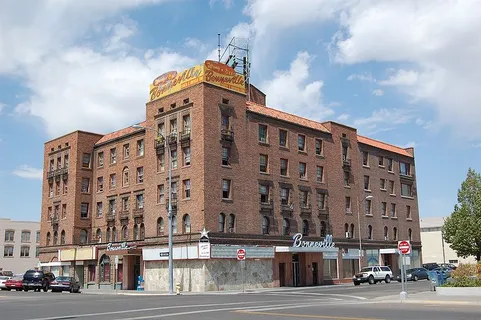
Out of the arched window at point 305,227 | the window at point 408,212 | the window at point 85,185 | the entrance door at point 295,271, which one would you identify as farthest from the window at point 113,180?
the window at point 408,212

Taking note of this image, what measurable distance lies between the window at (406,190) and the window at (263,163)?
27.0 metres

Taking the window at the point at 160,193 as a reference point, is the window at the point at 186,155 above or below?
above

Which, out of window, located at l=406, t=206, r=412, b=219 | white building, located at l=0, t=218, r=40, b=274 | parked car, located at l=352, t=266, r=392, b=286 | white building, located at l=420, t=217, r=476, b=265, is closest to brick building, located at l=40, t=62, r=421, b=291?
window, located at l=406, t=206, r=412, b=219

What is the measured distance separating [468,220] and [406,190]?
19.0 metres

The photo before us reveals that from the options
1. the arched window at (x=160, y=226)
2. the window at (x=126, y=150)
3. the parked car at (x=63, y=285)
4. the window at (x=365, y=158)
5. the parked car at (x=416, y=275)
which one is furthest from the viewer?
the window at (x=365, y=158)

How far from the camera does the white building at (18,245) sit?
106875 mm

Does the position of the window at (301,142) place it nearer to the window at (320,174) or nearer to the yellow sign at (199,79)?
the window at (320,174)

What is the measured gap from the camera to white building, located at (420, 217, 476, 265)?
347 feet

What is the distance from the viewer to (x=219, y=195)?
48.6 meters

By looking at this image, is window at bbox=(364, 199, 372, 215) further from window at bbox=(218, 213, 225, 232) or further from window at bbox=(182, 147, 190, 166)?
window at bbox=(182, 147, 190, 166)

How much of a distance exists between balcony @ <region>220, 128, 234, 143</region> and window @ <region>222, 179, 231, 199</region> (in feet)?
12.3

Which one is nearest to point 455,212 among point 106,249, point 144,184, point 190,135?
point 190,135

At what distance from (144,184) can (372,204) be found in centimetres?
2811

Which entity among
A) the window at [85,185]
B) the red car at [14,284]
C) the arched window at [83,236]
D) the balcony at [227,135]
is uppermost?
the balcony at [227,135]
